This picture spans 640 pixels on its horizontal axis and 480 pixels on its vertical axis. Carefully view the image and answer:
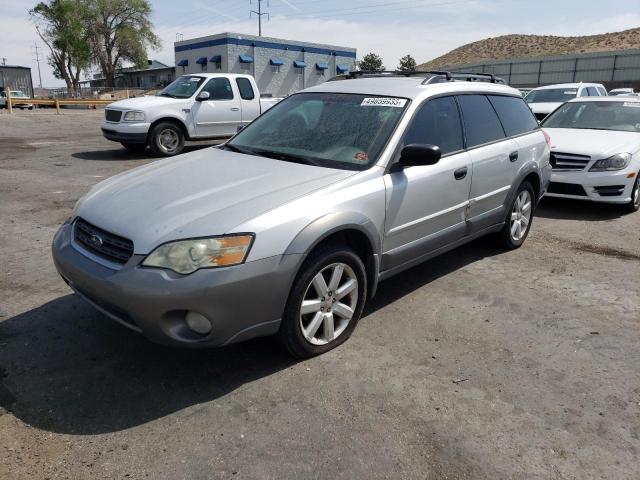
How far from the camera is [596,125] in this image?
8.21m

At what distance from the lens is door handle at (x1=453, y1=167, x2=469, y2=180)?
4168mm

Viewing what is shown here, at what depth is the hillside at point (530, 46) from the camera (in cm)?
6103

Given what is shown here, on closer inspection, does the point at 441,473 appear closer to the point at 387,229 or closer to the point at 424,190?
the point at 387,229

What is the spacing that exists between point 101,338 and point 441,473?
232cm

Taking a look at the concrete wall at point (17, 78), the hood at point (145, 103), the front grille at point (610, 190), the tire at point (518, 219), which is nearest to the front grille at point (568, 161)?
the front grille at point (610, 190)

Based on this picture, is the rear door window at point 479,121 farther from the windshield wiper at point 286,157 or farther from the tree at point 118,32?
the tree at point 118,32

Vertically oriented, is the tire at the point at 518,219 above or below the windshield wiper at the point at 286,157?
below

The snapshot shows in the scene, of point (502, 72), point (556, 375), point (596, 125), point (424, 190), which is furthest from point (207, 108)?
point (502, 72)

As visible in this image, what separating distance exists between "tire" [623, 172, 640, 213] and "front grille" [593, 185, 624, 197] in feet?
0.95

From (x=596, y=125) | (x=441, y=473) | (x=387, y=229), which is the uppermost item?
(x=596, y=125)

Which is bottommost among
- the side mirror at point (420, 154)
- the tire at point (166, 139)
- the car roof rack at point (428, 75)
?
the tire at point (166, 139)

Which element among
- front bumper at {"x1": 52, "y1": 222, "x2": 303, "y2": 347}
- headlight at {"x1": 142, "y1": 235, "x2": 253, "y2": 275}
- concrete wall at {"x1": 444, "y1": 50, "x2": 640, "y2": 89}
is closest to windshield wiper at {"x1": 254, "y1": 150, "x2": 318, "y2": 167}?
front bumper at {"x1": 52, "y1": 222, "x2": 303, "y2": 347}

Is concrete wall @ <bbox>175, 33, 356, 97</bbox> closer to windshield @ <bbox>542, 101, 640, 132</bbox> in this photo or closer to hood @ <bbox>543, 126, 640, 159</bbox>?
windshield @ <bbox>542, 101, 640, 132</bbox>

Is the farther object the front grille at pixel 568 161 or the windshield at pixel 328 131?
the front grille at pixel 568 161
